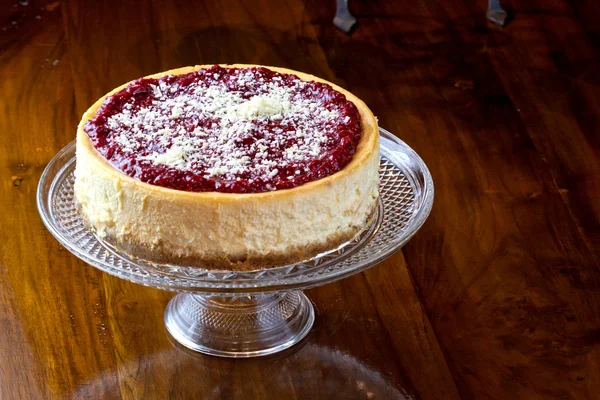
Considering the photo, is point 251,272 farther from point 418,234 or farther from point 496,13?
point 496,13

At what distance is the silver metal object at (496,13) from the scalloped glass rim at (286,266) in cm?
114

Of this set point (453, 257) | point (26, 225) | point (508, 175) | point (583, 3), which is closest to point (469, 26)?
point (583, 3)

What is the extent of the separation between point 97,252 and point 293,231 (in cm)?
33

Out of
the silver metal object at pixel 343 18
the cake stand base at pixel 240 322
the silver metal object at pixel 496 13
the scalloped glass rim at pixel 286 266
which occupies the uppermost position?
the scalloped glass rim at pixel 286 266

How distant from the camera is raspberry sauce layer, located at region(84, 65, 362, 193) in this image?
5.24 feet

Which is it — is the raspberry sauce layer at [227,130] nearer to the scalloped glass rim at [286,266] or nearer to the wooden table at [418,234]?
the scalloped glass rim at [286,266]

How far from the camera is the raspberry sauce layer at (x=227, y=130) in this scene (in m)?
1.60

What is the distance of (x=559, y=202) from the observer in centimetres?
219

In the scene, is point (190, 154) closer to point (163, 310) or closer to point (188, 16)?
point (163, 310)

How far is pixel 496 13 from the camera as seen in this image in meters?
2.97

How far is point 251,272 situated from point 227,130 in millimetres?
259

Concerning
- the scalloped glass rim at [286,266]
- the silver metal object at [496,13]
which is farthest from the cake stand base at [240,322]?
the silver metal object at [496,13]

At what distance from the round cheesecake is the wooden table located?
22cm

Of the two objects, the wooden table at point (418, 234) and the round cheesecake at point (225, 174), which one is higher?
the round cheesecake at point (225, 174)
